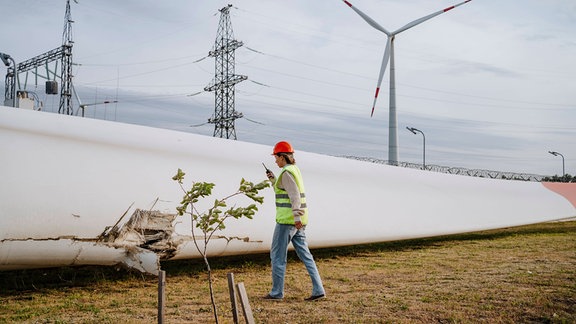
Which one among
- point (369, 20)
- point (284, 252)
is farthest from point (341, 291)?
point (369, 20)

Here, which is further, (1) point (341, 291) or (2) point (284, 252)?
(1) point (341, 291)

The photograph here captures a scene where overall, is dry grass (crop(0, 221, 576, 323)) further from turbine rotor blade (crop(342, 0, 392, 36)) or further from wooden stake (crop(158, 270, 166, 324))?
turbine rotor blade (crop(342, 0, 392, 36))

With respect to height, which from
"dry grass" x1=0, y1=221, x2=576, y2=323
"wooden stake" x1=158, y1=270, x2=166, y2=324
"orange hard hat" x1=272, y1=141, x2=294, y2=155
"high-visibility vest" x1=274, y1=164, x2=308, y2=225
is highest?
"orange hard hat" x1=272, y1=141, x2=294, y2=155

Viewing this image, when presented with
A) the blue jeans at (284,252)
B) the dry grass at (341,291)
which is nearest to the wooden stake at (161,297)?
the dry grass at (341,291)

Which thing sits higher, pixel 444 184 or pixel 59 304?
pixel 444 184

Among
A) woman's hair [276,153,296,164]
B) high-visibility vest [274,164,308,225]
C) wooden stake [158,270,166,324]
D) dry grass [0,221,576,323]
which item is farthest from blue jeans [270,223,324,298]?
wooden stake [158,270,166,324]

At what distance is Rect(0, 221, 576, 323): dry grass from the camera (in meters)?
4.42

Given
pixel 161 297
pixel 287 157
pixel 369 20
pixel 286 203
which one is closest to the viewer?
pixel 161 297

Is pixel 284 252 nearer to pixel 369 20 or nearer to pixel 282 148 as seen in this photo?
pixel 282 148

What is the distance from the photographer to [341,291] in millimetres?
5578

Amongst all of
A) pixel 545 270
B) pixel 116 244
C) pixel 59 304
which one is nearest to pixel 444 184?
pixel 545 270

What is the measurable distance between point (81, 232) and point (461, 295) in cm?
404

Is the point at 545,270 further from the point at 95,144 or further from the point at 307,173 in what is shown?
the point at 95,144

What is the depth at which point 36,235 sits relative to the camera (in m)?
5.30
